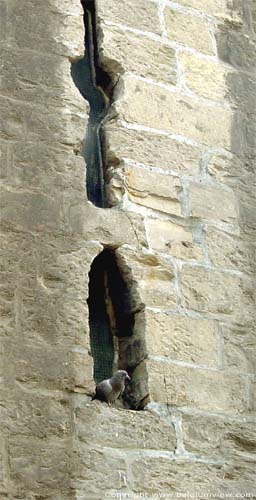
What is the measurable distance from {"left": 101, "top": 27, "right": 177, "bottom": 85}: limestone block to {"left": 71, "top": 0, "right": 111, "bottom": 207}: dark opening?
0.22 feet

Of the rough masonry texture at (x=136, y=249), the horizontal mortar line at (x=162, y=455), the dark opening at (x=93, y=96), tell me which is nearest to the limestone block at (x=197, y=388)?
the rough masonry texture at (x=136, y=249)

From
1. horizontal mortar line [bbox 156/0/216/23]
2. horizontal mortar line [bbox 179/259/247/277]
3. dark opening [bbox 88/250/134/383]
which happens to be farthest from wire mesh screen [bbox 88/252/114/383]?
horizontal mortar line [bbox 156/0/216/23]

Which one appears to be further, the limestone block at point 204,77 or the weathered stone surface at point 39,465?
the limestone block at point 204,77

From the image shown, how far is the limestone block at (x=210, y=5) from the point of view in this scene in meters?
5.83

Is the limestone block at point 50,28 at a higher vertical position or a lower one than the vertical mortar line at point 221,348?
higher

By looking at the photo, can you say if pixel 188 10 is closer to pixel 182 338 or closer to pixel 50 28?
pixel 50 28

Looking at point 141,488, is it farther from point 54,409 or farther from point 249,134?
point 249,134

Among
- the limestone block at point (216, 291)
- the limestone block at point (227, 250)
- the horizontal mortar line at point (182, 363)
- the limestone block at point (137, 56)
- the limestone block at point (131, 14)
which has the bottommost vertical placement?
the horizontal mortar line at point (182, 363)

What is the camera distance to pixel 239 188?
551 cm

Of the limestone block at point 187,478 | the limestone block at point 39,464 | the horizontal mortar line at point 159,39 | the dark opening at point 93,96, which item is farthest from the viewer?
the horizontal mortar line at point 159,39

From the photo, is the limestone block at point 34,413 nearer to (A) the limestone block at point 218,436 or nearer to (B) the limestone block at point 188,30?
(A) the limestone block at point 218,436

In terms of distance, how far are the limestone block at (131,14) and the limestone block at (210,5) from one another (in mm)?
186

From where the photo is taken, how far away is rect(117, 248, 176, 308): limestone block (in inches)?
199

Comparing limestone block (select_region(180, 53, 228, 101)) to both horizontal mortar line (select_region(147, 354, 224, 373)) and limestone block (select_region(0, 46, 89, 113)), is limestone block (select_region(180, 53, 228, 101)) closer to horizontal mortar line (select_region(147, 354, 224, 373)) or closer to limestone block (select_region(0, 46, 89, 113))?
limestone block (select_region(0, 46, 89, 113))
